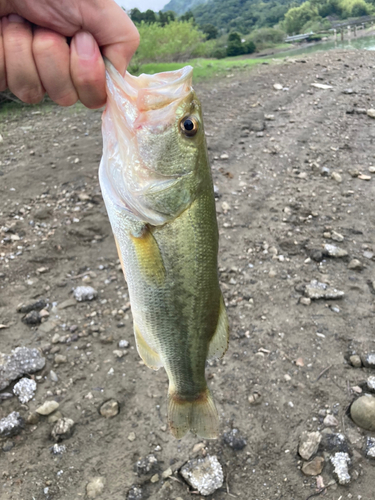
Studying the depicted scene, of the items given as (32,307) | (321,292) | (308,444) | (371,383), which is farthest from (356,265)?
(32,307)

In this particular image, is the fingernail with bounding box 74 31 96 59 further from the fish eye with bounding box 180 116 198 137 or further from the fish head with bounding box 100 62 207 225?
the fish eye with bounding box 180 116 198 137

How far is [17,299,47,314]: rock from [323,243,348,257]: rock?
127 inches

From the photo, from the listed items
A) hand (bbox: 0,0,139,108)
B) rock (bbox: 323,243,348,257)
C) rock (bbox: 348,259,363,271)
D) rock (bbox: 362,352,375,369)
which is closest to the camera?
hand (bbox: 0,0,139,108)

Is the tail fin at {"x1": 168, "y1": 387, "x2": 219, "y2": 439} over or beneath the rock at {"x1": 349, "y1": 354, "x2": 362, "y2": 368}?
over

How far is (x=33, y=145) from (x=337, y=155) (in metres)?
5.84

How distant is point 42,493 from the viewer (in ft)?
8.04

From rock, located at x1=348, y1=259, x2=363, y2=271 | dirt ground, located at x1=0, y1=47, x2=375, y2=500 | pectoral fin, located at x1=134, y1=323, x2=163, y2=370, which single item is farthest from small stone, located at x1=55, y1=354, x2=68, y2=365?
rock, located at x1=348, y1=259, x2=363, y2=271

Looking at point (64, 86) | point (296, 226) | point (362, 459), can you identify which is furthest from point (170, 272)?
point (296, 226)

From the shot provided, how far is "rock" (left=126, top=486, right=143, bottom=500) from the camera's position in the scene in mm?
2419

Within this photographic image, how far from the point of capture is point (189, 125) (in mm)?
1652

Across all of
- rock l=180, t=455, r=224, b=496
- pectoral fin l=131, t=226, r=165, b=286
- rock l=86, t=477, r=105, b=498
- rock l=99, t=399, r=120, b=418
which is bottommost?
rock l=180, t=455, r=224, b=496

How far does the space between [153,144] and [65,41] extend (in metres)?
0.58

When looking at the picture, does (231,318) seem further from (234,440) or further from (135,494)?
(135,494)

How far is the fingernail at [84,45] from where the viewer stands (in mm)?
1525
